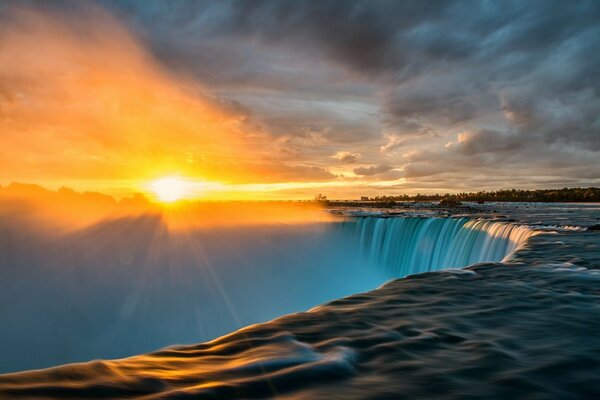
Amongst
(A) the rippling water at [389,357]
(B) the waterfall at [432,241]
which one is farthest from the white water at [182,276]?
(A) the rippling water at [389,357]

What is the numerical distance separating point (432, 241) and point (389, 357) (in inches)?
972

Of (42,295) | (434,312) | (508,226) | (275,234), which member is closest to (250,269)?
(275,234)

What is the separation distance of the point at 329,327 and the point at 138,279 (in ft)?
187

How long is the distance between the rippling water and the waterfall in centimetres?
984

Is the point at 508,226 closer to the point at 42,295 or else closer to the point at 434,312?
the point at 434,312

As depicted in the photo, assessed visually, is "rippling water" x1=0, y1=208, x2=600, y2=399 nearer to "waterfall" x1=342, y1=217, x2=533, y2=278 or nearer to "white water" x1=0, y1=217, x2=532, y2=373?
"waterfall" x1=342, y1=217, x2=533, y2=278

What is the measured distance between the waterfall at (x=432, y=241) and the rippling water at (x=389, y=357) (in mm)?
9843

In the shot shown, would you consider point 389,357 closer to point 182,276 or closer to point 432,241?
point 432,241

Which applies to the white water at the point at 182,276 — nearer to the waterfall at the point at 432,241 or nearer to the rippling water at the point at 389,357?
Answer: the waterfall at the point at 432,241

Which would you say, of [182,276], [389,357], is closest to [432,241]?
[389,357]

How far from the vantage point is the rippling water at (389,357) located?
350 cm

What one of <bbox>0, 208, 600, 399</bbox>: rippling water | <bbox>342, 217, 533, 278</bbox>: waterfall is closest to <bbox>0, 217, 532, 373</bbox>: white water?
<bbox>342, 217, 533, 278</bbox>: waterfall

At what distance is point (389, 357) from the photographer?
4.52 metres

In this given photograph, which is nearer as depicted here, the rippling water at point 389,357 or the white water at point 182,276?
the rippling water at point 389,357
